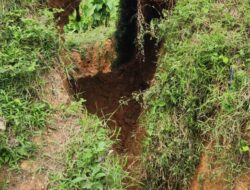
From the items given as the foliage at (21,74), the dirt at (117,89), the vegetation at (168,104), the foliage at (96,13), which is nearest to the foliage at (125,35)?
the dirt at (117,89)

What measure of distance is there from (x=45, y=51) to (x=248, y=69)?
1885 millimetres

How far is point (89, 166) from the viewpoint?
3543mm

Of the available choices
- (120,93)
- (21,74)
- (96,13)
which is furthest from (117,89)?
(21,74)

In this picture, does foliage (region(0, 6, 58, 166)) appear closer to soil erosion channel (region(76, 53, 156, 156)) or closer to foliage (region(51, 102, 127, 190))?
foliage (region(51, 102, 127, 190))

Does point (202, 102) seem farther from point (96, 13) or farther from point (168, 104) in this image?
point (96, 13)

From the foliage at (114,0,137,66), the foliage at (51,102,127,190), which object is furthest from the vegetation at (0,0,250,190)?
the foliage at (114,0,137,66)

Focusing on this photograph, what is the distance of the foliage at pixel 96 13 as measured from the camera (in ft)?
27.8

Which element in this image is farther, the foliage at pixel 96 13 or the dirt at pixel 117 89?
the foliage at pixel 96 13

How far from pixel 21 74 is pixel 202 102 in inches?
63.6

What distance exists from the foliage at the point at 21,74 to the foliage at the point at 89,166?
0.34 m

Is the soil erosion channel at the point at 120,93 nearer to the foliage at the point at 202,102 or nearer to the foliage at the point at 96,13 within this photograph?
the foliage at the point at 202,102

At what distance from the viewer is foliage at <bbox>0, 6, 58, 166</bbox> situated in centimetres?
369

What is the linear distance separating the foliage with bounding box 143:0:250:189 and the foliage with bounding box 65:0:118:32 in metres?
4.17

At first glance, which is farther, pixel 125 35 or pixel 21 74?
pixel 125 35
